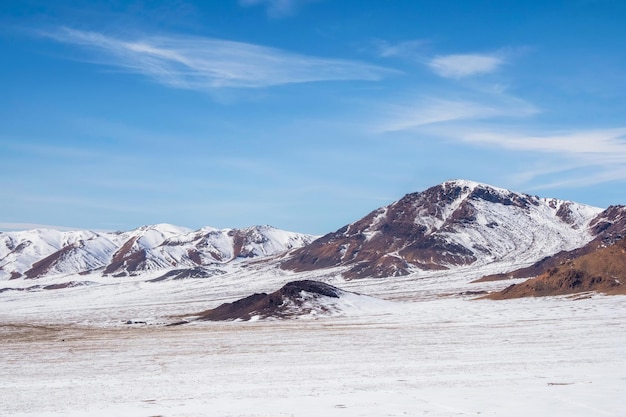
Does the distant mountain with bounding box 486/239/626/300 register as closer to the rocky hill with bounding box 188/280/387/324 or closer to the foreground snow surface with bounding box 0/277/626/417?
the rocky hill with bounding box 188/280/387/324

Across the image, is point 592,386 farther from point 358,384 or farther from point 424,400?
point 358,384

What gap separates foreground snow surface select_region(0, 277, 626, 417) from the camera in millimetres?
23000

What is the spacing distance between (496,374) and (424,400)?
7.40 meters

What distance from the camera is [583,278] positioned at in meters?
99.3

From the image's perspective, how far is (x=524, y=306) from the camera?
87.3 m

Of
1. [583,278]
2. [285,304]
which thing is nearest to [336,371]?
[285,304]

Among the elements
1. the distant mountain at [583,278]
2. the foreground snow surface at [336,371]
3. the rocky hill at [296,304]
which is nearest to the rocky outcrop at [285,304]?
the rocky hill at [296,304]

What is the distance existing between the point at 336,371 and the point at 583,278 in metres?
75.3

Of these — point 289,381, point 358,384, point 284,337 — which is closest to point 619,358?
point 358,384

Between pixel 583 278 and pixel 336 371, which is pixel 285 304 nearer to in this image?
pixel 583 278

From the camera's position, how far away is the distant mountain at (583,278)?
3780 inches

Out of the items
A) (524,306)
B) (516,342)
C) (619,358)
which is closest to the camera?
(619,358)

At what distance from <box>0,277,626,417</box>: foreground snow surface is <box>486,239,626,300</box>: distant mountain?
3058 centimetres

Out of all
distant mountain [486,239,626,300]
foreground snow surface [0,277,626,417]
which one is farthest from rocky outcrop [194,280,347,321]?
distant mountain [486,239,626,300]
